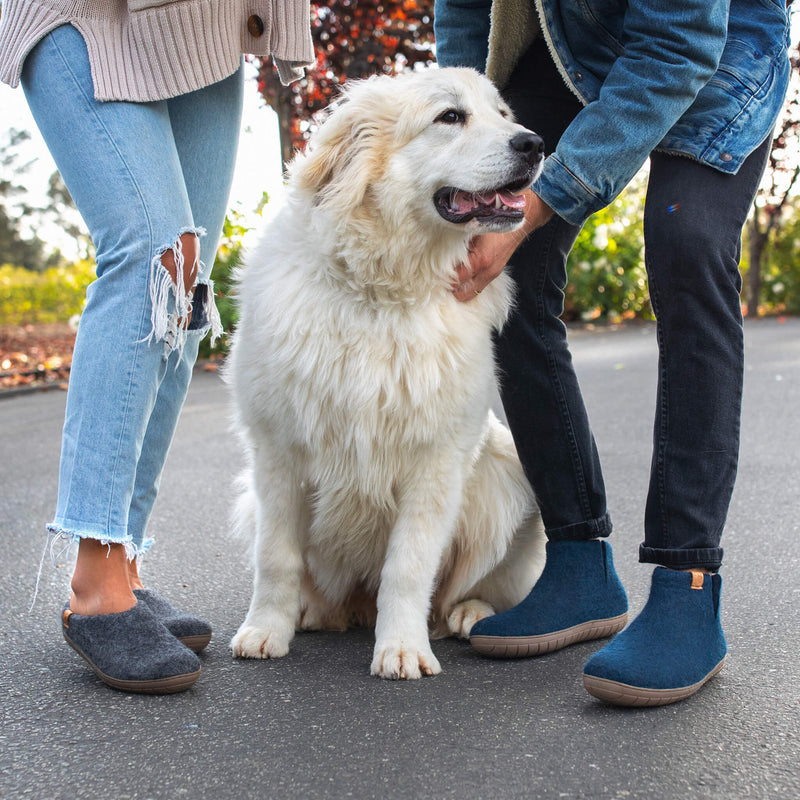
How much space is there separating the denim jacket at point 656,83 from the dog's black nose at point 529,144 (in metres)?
0.11

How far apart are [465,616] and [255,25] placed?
1.69m

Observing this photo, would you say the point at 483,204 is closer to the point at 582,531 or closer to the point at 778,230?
the point at 582,531

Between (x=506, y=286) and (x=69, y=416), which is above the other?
(x=506, y=286)

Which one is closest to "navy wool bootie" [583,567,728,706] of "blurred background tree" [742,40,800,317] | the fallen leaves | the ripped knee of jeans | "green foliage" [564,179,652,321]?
the ripped knee of jeans

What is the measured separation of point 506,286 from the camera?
256cm

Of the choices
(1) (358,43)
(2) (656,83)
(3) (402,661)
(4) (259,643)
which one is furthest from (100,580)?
(1) (358,43)

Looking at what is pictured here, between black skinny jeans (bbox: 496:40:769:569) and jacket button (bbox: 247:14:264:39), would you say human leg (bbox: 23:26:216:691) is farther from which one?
black skinny jeans (bbox: 496:40:769:569)

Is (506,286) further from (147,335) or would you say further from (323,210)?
(147,335)

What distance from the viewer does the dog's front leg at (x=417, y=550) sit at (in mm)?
2354

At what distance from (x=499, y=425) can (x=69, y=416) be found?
4.29 ft

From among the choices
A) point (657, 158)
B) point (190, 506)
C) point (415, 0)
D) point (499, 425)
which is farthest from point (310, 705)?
point (415, 0)

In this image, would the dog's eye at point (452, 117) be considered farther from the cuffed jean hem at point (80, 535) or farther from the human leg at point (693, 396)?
the cuffed jean hem at point (80, 535)

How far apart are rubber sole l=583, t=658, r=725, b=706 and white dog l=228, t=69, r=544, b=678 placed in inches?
17.3

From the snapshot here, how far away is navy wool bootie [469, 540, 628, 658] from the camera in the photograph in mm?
2348
